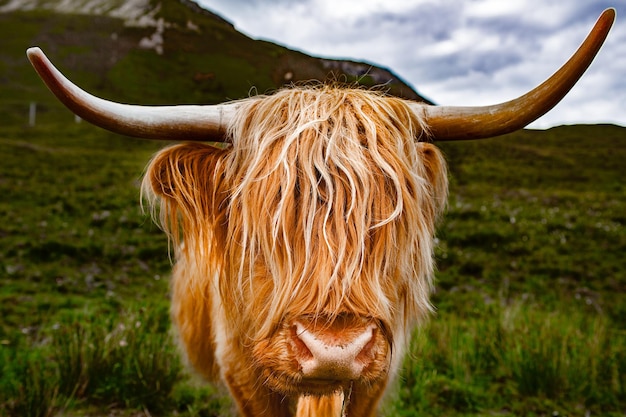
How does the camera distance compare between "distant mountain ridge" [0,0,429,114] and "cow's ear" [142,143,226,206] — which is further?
"distant mountain ridge" [0,0,429,114]

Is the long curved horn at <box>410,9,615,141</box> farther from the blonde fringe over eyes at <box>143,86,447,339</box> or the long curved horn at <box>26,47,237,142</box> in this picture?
the long curved horn at <box>26,47,237,142</box>

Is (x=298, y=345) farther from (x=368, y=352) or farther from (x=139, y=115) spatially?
(x=139, y=115)

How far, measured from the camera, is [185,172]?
2293 millimetres

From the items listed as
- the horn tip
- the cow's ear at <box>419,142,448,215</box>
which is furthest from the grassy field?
the horn tip

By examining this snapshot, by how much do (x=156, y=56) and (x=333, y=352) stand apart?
2414 cm

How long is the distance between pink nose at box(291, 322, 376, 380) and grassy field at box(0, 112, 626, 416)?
7.87ft

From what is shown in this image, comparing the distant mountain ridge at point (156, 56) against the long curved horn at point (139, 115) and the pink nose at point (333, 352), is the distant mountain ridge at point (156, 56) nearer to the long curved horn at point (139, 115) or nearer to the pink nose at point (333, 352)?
the long curved horn at point (139, 115)

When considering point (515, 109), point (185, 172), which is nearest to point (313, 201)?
point (185, 172)

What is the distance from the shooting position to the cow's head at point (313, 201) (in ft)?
5.65

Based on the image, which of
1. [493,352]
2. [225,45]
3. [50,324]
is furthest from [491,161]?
[50,324]

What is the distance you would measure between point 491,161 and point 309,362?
45.2ft

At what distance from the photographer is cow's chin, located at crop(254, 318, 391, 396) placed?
158cm

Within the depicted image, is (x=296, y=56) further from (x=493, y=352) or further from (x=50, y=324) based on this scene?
(x=50, y=324)

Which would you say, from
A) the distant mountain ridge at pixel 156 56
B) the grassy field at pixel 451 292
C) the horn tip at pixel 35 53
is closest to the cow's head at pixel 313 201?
the horn tip at pixel 35 53
